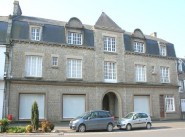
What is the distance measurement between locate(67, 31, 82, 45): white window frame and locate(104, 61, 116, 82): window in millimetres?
3798

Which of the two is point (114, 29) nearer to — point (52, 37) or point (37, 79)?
point (52, 37)

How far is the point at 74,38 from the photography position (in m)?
26.2

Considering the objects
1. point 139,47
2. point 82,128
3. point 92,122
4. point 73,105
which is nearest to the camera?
point 82,128

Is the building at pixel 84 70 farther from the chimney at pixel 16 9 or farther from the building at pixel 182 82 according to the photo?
the building at pixel 182 82

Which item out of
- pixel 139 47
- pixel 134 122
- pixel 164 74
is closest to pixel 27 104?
pixel 134 122

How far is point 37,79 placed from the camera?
23609mm

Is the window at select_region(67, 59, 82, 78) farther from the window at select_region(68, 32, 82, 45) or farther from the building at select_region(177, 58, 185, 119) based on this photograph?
the building at select_region(177, 58, 185, 119)

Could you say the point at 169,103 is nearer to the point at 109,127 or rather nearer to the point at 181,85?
the point at 181,85

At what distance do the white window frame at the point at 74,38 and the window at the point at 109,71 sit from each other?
3.80 meters

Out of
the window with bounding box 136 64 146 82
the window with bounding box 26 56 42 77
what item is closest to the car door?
the window with bounding box 26 56 42 77

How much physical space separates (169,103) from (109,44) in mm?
10872

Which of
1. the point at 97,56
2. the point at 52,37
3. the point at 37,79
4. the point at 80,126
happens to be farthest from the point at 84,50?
the point at 80,126

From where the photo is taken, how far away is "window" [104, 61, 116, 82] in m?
27.0

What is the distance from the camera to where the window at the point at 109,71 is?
27.0 m
